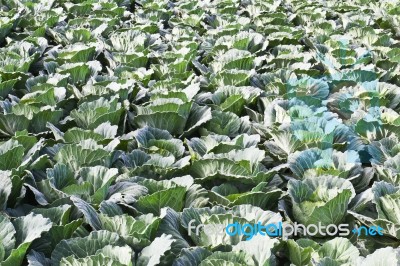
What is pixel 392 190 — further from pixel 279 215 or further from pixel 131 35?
pixel 131 35

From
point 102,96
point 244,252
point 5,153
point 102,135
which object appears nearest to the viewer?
point 244,252

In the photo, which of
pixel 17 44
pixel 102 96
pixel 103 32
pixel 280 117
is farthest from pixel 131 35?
pixel 280 117

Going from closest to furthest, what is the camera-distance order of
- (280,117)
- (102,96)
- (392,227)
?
(392,227), (280,117), (102,96)

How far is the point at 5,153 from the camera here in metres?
3.13

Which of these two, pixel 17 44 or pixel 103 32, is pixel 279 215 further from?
pixel 103 32

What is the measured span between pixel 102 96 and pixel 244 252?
7.39 ft

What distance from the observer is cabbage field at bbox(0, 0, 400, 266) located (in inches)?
101

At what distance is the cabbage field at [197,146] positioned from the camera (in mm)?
2562

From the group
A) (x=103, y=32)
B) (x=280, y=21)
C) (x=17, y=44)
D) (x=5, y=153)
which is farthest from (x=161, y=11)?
(x=5, y=153)

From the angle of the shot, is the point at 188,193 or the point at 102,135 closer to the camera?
the point at 188,193

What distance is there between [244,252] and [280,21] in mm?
4734

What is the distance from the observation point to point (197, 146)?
351 centimetres

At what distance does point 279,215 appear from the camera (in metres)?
2.73

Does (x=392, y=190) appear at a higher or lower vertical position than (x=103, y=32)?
higher
